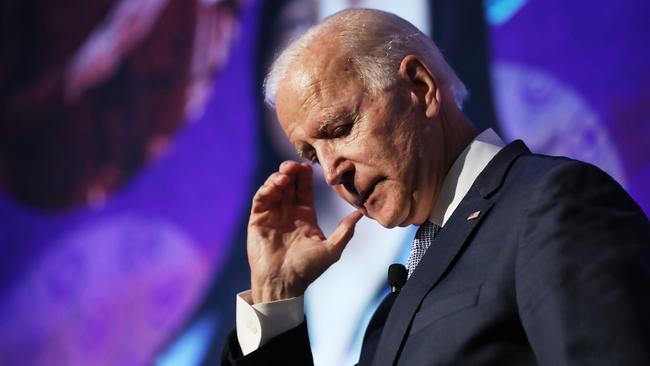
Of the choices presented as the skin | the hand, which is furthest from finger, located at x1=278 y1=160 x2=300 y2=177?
the skin

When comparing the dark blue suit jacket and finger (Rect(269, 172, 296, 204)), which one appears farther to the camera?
finger (Rect(269, 172, 296, 204))

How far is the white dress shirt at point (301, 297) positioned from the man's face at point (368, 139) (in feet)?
0.12

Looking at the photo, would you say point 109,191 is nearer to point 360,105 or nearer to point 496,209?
point 360,105

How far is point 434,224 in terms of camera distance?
4.95 ft

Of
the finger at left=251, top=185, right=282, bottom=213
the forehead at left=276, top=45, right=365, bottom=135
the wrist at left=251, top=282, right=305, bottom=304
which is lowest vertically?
the wrist at left=251, top=282, right=305, bottom=304

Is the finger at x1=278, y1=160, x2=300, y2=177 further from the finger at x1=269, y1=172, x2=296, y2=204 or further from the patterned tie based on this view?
the patterned tie

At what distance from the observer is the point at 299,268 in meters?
1.69

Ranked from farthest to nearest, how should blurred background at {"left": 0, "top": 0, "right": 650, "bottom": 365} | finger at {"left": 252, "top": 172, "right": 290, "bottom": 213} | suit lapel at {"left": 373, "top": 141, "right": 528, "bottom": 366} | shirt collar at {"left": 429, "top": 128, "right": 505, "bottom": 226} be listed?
blurred background at {"left": 0, "top": 0, "right": 650, "bottom": 365} → finger at {"left": 252, "top": 172, "right": 290, "bottom": 213} → shirt collar at {"left": 429, "top": 128, "right": 505, "bottom": 226} → suit lapel at {"left": 373, "top": 141, "right": 528, "bottom": 366}

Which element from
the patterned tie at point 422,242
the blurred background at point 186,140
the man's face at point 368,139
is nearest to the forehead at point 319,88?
the man's face at point 368,139

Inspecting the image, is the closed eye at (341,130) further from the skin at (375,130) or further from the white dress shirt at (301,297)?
the white dress shirt at (301,297)

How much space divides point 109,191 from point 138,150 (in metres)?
0.19

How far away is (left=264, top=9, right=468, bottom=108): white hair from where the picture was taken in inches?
59.2

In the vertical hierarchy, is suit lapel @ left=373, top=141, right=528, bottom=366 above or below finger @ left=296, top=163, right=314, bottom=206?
below

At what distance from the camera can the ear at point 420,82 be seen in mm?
1500
